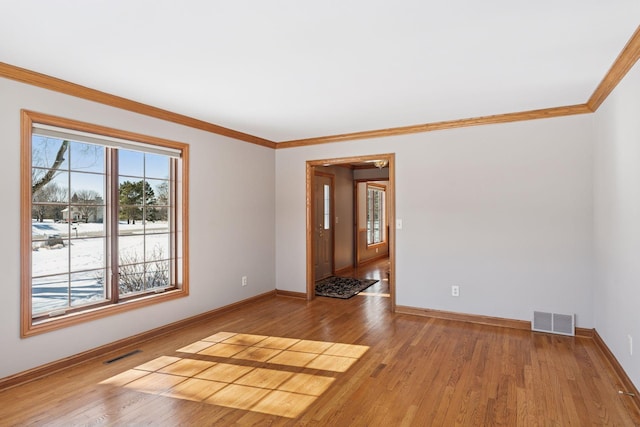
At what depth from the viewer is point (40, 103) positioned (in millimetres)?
2988

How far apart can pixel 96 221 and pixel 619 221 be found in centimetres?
458

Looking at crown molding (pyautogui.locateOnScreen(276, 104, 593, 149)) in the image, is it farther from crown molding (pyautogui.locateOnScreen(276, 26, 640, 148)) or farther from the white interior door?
the white interior door

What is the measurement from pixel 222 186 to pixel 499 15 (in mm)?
3644

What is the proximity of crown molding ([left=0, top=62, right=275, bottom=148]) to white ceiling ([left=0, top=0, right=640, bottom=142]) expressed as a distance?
11 centimetres

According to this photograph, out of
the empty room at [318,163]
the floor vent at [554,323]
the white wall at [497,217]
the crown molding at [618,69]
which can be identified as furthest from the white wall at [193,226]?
the crown molding at [618,69]

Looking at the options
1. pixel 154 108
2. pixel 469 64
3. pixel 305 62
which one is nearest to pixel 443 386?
pixel 469 64

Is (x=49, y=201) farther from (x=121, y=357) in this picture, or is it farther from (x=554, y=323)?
(x=554, y=323)

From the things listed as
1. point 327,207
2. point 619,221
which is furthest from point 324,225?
point 619,221

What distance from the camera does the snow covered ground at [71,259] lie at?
3.10 meters

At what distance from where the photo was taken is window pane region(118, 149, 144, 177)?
12.3 feet

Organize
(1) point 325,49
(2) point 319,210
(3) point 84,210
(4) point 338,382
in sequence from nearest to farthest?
(1) point 325,49 < (4) point 338,382 < (3) point 84,210 < (2) point 319,210

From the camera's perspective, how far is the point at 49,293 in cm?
317

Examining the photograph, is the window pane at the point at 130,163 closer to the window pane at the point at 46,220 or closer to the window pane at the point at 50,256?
the window pane at the point at 46,220

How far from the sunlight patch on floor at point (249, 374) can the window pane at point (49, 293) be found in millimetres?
864
